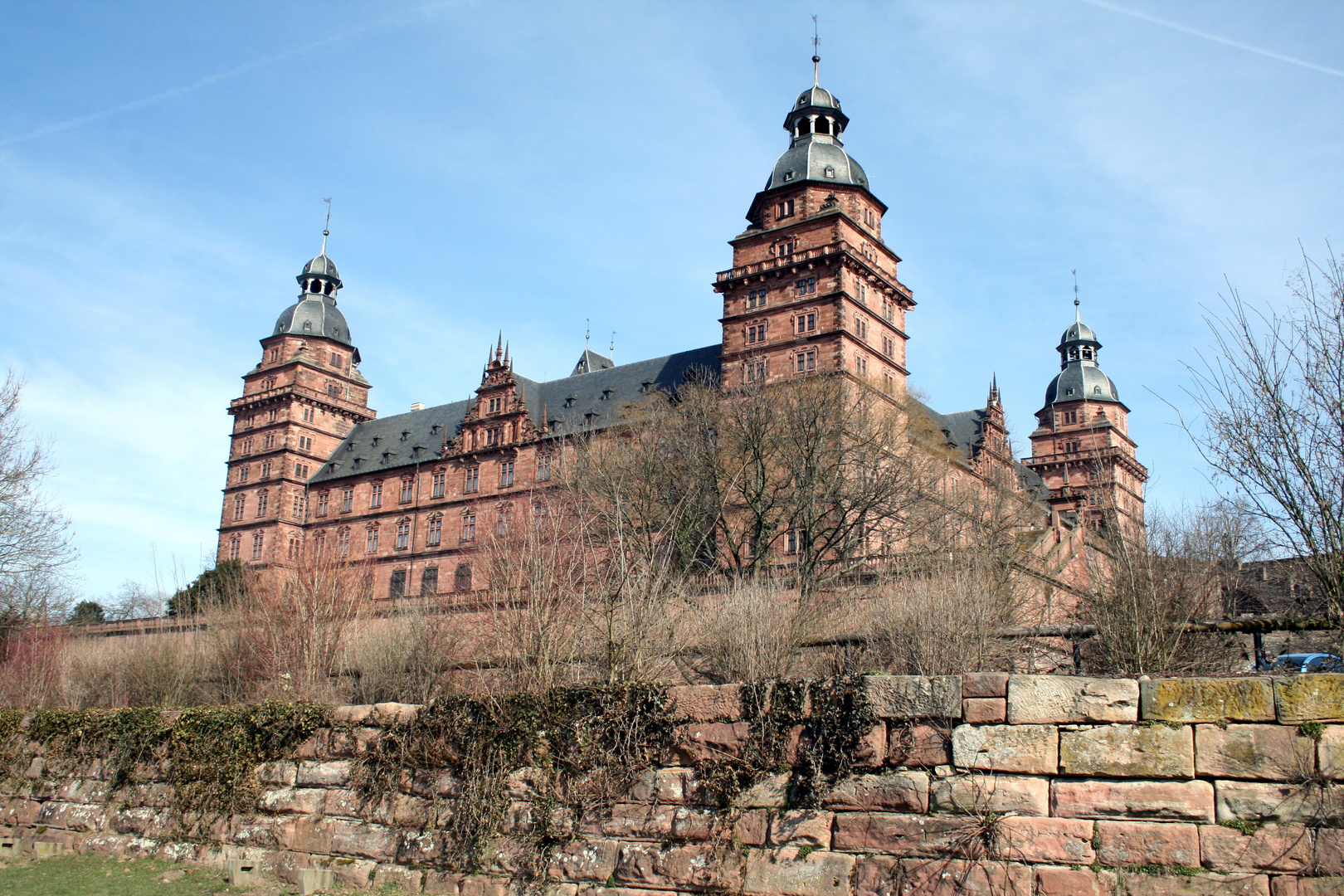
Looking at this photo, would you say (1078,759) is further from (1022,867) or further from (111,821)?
(111,821)

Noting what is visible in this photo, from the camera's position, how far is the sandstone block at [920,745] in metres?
11.4

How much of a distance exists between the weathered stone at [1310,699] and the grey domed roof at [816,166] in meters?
41.4

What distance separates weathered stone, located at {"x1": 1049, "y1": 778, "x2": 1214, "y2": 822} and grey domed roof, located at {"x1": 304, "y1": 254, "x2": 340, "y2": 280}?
73.3 metres

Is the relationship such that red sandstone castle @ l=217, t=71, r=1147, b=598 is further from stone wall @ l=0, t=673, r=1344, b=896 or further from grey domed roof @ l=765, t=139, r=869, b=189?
stone wall @ l=0, t=673, r=1344, b=896

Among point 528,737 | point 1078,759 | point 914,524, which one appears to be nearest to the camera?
point 1078,759

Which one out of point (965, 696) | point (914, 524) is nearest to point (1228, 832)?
point (965, 696)

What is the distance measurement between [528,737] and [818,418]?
23928 millimetres

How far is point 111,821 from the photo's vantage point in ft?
58.0

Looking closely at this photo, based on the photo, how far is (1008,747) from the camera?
11.1 metres

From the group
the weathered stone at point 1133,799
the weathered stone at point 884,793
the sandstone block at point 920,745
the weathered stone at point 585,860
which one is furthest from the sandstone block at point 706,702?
the weathered stone at point 1133,799

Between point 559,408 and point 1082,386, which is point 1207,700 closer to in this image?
point 559,408

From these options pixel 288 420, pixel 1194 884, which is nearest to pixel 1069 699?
pixel 1194 884

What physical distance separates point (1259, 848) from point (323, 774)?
41.1 ft

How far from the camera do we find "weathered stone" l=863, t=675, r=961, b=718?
11539 millimetres
